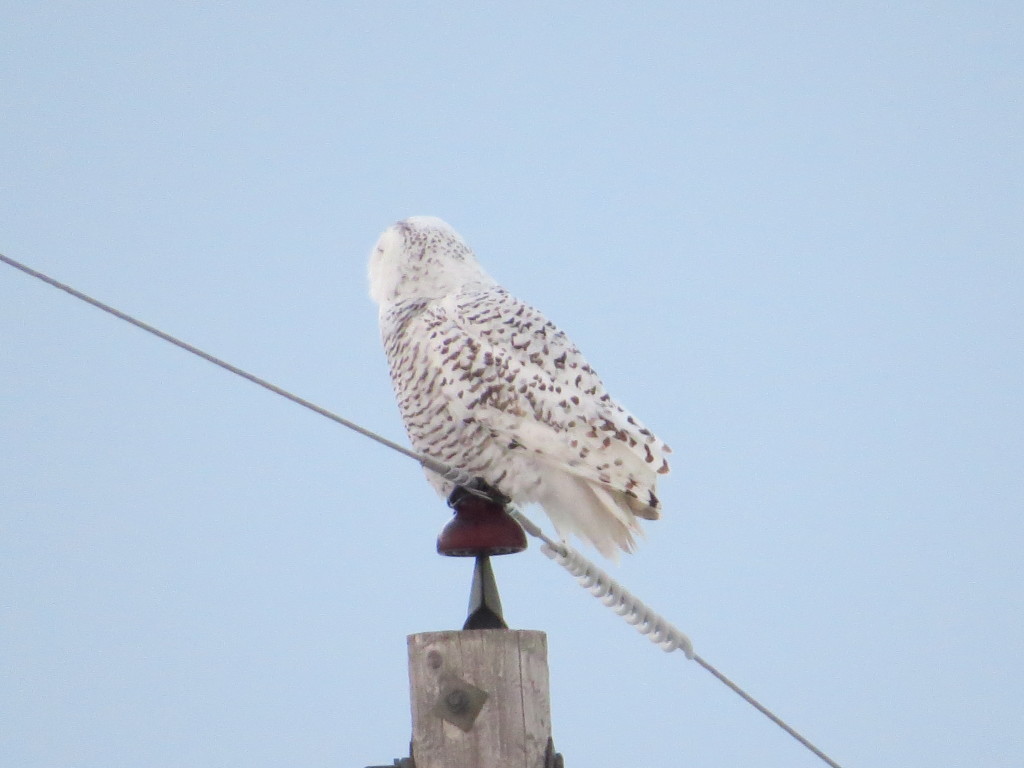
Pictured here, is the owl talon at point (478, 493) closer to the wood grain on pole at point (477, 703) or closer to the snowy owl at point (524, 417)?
the snowy owl at point (524, 417)

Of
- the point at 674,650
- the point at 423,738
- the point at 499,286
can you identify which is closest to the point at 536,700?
the point at 423,738

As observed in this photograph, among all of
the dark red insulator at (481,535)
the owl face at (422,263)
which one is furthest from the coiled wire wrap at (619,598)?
the owl face at (422,263)

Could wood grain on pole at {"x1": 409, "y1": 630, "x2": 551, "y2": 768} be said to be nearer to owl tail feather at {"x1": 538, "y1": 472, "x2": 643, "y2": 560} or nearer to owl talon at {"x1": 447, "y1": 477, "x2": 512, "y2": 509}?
owl talon at {"x1": 447, "y1": 477, "x2": 512, "y2": 509}

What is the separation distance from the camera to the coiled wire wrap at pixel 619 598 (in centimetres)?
294

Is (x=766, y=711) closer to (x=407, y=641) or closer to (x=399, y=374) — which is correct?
(x=407, y=641)

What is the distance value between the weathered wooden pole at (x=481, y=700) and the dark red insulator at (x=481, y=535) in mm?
387

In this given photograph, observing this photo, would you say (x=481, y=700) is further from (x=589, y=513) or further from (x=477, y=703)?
(x=589, y=513)

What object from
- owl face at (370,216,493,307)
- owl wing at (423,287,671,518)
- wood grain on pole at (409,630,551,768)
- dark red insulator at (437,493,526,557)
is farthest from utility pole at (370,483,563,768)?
owl face at (370,216,493,307)

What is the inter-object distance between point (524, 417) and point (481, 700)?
3.97 ft

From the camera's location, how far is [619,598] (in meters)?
3.00

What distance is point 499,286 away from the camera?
4.11 m

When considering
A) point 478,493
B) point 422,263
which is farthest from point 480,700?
point 422,263

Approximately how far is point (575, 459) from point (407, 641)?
107 cm

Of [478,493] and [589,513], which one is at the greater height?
[589,513]
